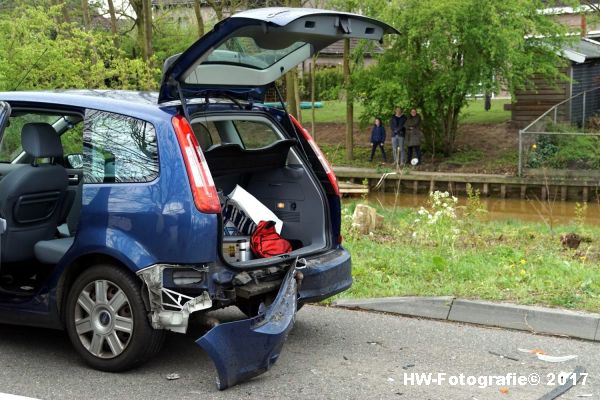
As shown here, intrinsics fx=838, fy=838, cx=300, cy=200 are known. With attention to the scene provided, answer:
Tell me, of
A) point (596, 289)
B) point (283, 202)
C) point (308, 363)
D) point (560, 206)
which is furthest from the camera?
point (560, 206)

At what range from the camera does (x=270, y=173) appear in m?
6.43

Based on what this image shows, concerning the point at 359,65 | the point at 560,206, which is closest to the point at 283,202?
the point at 560,206

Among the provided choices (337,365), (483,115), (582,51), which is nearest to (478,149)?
(483,115)

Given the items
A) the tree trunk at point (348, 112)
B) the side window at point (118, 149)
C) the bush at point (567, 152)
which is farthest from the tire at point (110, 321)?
the tree trunk at point (348, 112)

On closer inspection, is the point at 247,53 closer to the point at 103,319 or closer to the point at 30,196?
the point at 30,196

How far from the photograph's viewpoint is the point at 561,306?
6.65m

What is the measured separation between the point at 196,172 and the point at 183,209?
0.83 ft

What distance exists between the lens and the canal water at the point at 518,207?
74.7ft

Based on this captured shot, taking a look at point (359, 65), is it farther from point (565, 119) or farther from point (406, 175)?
point (565, 119)

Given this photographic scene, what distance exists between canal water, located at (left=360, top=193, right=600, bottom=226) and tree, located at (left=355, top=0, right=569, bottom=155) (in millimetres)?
4135

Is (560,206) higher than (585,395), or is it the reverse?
(585,395)

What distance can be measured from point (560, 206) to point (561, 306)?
1991cm

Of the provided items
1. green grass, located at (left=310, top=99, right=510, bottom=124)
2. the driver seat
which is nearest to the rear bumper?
the driver seat

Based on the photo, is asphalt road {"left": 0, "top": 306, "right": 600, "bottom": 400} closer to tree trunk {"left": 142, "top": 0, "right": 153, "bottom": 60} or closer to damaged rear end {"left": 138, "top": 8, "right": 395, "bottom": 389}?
damaged rear end {"left": 138, "top": 8, "right": 395, "bottom": 389}
